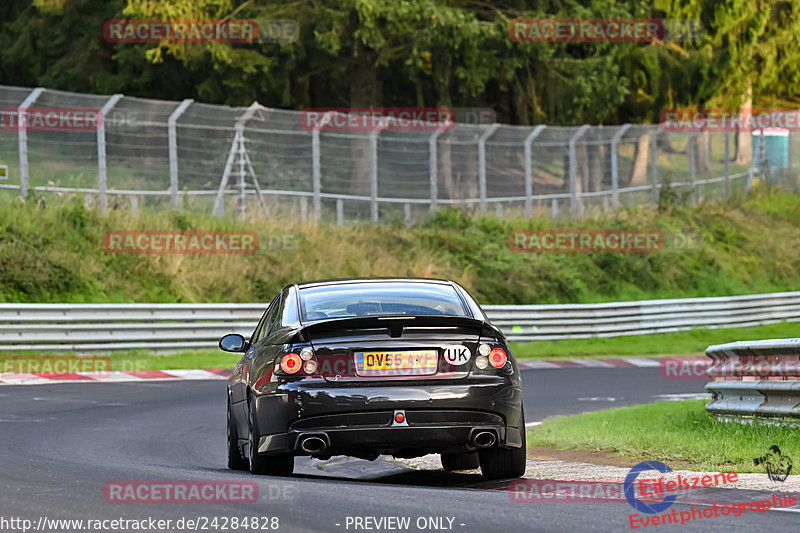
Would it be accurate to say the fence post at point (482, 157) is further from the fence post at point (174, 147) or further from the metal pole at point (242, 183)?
the fence post at point (174, 147)

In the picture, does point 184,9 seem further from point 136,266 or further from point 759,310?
point 759,310

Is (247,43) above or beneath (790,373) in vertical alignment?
above

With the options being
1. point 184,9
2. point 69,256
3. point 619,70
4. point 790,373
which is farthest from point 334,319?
point 619,70

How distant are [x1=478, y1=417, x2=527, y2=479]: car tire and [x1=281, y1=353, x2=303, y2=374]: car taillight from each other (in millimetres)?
1412

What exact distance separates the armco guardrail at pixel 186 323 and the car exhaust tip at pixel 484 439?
14369 millimetres

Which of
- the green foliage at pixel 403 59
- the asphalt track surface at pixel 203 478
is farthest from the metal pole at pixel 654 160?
the asphalt track surface at pixel 203 478

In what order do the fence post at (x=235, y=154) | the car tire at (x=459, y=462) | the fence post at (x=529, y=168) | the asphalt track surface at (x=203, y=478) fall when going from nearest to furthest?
the asphalt track surface at (x=203, y=478) < the car tire at (x=459, y=462) < the fence post at (x=235, y=154) < the fence post at (x=529, y=168)

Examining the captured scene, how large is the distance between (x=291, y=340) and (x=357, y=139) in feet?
73.8

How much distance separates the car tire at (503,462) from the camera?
9523 mm

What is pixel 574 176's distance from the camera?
3703 cm

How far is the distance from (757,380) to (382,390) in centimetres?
412

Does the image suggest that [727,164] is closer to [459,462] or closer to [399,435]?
[459,462]

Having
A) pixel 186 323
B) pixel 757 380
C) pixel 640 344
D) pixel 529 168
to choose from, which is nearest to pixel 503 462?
pixel 757 380

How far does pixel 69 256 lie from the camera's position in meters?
25.7
